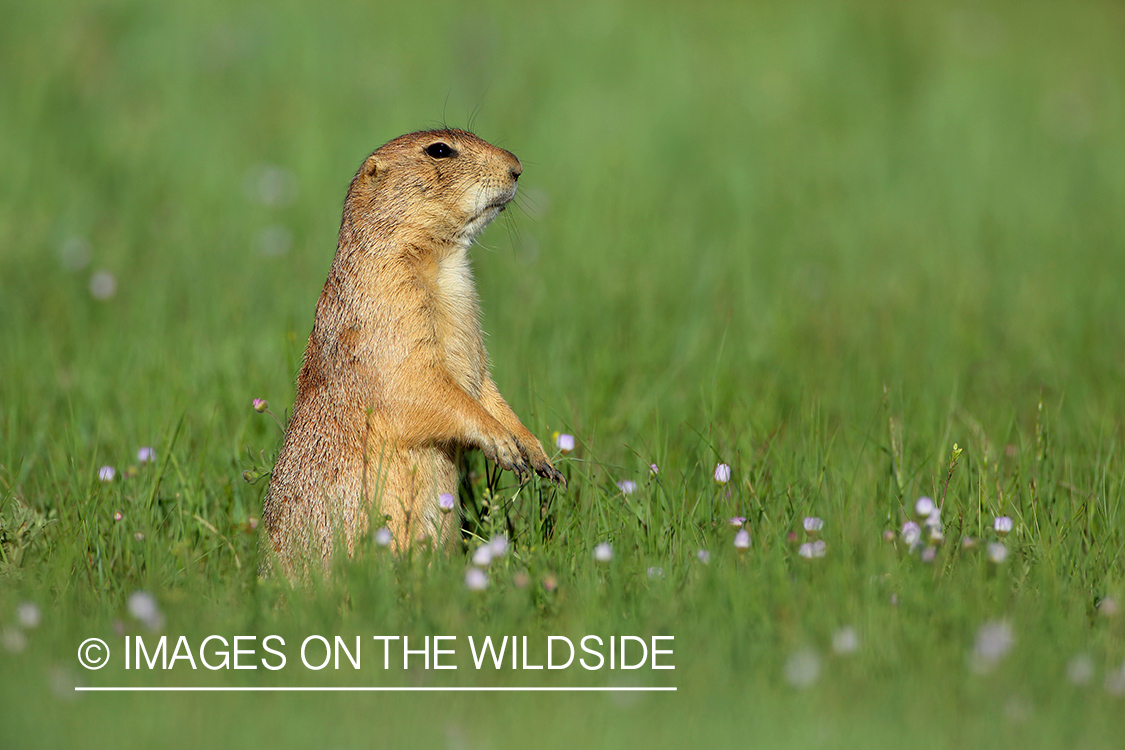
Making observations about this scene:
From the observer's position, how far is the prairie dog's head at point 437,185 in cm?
434

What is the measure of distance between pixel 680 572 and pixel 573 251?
418 centimetres

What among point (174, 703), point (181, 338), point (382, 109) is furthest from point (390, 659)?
point (382, 109)

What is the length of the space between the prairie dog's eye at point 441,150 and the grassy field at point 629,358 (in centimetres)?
121

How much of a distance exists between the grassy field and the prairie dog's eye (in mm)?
1209

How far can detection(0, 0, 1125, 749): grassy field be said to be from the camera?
3221mm

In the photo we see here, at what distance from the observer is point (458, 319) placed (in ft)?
14.3

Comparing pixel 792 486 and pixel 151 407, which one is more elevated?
pixel 151 407

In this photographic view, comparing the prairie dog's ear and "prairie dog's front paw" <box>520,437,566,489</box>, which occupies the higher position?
the prairie dog's ear

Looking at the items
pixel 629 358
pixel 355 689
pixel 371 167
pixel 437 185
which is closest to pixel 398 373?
pixel 437 185

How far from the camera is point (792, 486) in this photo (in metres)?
4.36

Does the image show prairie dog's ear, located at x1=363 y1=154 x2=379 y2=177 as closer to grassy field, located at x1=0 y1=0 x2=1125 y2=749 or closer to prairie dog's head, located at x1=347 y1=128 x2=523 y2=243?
prairie dog's head, located at x1=347 y1=128 x2=523 y2=243

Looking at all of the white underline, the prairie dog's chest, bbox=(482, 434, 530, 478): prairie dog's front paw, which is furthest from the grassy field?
the prairie dog's chest

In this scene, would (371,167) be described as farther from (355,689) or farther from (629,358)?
(629,358)

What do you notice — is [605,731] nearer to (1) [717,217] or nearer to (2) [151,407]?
(2) [151,407]
